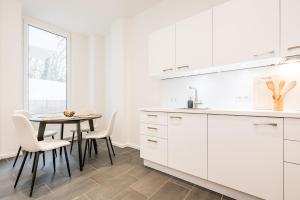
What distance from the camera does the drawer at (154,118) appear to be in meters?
2.05

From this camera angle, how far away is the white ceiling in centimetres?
285

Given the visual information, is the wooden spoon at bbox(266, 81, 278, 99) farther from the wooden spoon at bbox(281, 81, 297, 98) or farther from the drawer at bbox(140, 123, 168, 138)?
the drawer at bbox(140, 123, 168, 138)

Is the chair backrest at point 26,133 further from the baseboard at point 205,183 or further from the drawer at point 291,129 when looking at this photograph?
the drawer at point 291,129

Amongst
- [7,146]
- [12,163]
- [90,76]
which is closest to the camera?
[12,163]

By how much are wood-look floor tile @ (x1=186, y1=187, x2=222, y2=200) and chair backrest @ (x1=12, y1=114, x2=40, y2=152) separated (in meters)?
1.71

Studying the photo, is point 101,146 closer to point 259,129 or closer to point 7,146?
point 7,146

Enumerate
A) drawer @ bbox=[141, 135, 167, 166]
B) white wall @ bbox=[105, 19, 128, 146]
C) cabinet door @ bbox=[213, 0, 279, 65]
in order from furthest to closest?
white wall @ bbox=[105, 19, 128, 146], drawer @ bbox=[141, 135, 167, 166], cabinet door @ bbox=[213, 0, 279, 65]

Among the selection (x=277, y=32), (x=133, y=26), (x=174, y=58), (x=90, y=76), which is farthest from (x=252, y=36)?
(x=90, y=76)

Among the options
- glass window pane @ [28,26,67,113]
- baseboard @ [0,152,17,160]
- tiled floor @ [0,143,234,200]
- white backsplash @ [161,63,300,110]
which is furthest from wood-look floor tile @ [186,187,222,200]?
glass window pane @ [28,26,67,113]

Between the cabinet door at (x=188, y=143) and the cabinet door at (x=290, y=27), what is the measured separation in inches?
37.6

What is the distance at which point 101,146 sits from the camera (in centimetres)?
333

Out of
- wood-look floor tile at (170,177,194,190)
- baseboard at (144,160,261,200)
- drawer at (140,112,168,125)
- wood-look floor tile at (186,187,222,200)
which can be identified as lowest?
wood-look floor tile at (170,177,194,190)

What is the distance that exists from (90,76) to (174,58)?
2.96 meters

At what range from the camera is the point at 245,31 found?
1.61 meters
